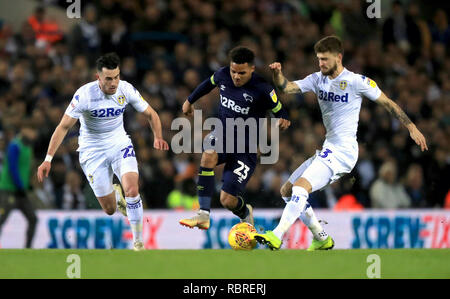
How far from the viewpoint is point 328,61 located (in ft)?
35.4

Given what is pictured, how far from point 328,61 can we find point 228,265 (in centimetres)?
255

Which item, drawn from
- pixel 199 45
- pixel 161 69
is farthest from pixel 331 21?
pixel 161 69

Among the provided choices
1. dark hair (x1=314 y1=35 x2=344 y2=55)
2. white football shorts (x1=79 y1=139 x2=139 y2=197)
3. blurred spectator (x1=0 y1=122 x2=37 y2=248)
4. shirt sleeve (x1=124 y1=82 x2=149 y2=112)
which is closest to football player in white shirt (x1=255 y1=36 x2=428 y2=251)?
dark hair (x1=314 y1=35 x2=344 y2=55)

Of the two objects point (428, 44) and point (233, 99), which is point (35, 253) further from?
point (428, 44)

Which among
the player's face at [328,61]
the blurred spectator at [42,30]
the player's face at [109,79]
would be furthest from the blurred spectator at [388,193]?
the blurred spectator at [42,30]

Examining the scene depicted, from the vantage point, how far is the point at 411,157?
16438 mm

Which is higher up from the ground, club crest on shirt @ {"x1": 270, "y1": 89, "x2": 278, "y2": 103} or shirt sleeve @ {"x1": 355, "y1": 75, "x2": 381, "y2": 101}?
shirt sleeve @ {"x1": 355, "y1": 75, "x2": 381, "y2": 101}

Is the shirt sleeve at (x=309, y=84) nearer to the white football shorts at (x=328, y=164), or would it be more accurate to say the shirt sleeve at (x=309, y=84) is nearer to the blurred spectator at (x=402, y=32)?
the white football shorts at (x=328, y=164)

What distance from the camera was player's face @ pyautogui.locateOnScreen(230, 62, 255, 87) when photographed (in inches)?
438

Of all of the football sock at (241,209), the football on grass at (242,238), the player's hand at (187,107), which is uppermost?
the player's hand at (187,107)

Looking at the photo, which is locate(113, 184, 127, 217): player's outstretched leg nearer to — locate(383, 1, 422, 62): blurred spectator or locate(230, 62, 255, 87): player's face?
locate(230, 62, 255, 87): player's face

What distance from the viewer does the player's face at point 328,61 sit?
1077 centimetres

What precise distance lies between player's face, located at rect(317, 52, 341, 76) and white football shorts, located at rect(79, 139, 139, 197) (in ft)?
8.26
